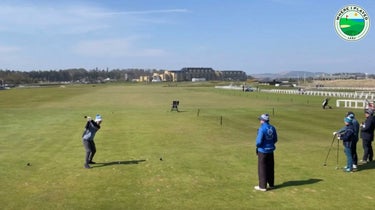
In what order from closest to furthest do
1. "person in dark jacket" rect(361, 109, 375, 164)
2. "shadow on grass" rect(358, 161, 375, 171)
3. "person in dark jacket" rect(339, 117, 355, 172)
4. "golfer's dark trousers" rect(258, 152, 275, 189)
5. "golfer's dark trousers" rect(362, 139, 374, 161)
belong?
"golfer's dark trousers" rect(258, 152, 275, 189)
"person in dark jacket" rect(339, 117, 355, 172)
"shadow on grass" rect(358, 161, 375, 171)
"person in dark jacket" rect(361, 109, 375, 164)
"golfer's dark trousers" rect(362, 139, 374, 161)

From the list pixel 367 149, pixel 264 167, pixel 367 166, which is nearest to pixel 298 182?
pixel 264 167

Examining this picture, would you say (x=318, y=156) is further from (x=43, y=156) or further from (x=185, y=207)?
(x=43, y=156)

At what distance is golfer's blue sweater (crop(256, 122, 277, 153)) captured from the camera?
40.5 feet

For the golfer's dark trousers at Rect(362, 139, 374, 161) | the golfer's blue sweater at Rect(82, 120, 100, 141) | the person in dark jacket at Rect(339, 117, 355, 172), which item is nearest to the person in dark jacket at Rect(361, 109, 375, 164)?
the golfer's dark trousers at Rect(362, 139, 374, 161)

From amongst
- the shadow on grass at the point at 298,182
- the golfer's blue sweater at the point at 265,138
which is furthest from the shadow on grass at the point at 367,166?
the golfer's blue sweater at the point at 265,138

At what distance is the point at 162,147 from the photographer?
68.3 feet

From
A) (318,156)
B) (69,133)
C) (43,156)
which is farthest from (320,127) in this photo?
(43,156)

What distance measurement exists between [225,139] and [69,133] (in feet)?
32.4

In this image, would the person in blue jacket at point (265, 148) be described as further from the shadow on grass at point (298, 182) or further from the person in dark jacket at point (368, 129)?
the person in dark jacket at point (368, 129)

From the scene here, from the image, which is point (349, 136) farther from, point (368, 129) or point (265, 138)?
point (265, 138)

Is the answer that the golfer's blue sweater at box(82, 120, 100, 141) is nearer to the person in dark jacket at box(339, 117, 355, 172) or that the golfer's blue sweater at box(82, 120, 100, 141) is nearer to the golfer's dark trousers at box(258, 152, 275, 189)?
the golfer's dark trousers at box(258, 152, 275, 189)

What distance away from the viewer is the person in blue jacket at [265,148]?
12.4 meters

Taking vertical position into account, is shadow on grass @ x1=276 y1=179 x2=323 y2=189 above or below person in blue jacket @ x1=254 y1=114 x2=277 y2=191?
below

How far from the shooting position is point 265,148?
41.1 feet
